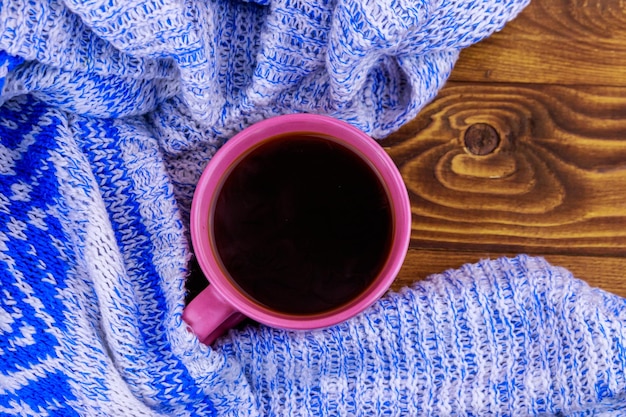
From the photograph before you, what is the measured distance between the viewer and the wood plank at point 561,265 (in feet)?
1.79

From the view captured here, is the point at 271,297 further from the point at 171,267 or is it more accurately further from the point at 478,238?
the point at 478,238

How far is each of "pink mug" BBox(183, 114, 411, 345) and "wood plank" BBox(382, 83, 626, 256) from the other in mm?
100

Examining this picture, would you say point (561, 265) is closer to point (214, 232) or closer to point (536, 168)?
point (536, 168)

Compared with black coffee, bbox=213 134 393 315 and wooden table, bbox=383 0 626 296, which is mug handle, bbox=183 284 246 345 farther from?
wooden table, bbox=383 0 626 296

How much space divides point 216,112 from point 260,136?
6 centimetres

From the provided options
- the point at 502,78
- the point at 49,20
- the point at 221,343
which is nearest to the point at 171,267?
the point at 221,343

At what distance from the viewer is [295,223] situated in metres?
0.47

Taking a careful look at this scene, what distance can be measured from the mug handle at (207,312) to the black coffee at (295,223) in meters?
0.02

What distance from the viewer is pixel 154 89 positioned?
19.7 inches

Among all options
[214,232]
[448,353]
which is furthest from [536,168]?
[214,232]

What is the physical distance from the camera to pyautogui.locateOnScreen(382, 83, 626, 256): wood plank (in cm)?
54

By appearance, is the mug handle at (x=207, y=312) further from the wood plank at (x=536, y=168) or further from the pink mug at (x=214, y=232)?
the wood plank at (x=536, y=168)

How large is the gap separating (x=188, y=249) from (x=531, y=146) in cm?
29

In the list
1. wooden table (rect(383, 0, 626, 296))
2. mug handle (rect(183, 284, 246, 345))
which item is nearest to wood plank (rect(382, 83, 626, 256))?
wooden table (rect(383, 0, 626, 296))
